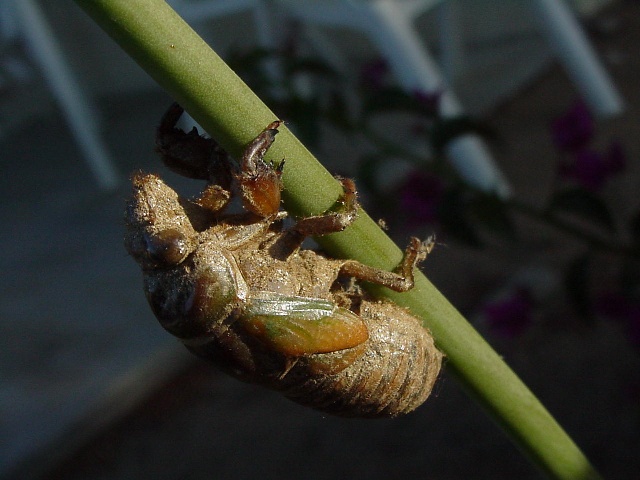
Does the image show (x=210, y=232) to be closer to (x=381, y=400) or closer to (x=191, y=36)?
(x=381, y=400)

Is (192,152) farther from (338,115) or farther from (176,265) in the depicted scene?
(338,115)

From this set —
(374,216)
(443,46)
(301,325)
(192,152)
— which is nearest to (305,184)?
(301,325)

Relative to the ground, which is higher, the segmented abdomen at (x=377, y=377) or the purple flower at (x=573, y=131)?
the segmented abdomen at (x=377, y=377)

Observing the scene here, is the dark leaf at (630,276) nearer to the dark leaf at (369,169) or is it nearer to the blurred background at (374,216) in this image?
the blurred background at (374,216)

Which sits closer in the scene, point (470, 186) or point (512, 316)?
point (470, 186)

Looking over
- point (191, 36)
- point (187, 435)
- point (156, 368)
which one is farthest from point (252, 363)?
point (156, 368)

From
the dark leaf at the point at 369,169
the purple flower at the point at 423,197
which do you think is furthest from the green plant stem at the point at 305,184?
the dark leaf at the point at 369,169
